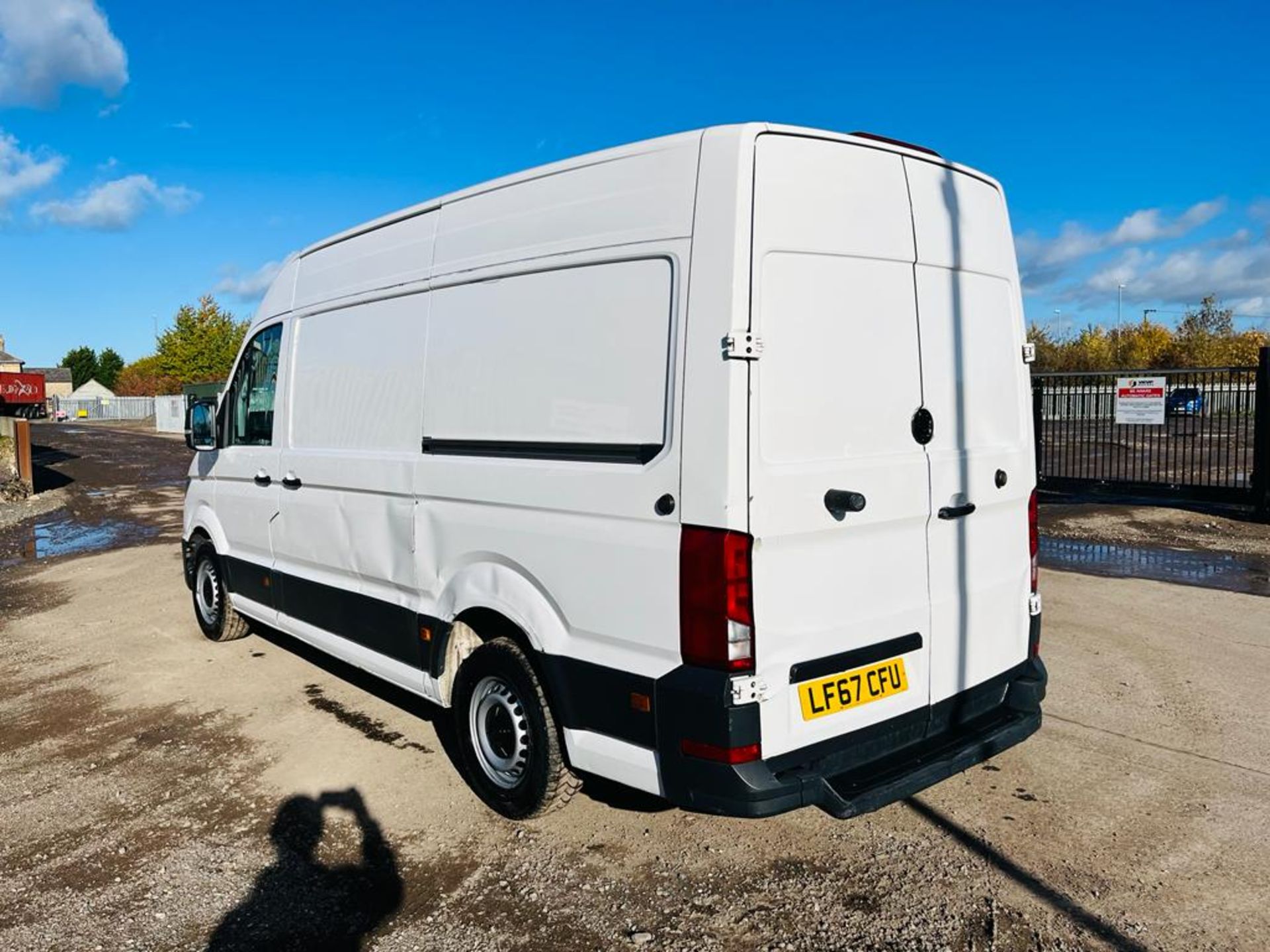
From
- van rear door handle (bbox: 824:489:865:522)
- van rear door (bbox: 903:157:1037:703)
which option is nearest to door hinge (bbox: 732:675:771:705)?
van rear door handle (bbox: 824:489:865:522)

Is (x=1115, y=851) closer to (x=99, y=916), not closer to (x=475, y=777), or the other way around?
(x=475, y=777)

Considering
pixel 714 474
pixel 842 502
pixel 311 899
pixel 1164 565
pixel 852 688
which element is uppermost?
pixel 714 474

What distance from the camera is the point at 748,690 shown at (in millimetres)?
2961

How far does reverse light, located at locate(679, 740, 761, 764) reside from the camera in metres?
2.97

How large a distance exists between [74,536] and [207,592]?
7.67m

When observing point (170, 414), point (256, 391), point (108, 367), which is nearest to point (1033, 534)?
point (256, 391)

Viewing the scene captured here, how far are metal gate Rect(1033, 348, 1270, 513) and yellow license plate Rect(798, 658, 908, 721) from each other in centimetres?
865

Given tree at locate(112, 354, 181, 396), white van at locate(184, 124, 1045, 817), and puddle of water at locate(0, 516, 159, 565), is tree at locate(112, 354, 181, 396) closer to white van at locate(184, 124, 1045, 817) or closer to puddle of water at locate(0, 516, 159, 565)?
puddle of water at locate(0, 516, 159, 565)

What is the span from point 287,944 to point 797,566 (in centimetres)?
213

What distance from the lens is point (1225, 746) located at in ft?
14.9

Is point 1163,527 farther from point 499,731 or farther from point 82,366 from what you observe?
point 82,366

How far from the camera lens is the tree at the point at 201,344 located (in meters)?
56.2

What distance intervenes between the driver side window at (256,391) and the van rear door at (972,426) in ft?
12.7

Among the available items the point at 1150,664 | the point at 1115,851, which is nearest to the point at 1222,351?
the point at 1150,664
